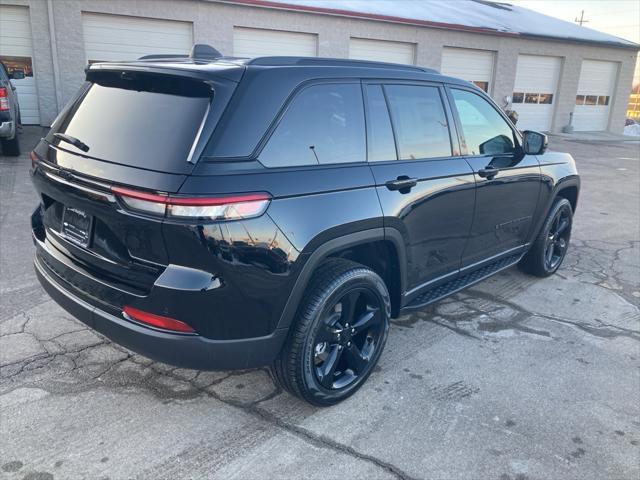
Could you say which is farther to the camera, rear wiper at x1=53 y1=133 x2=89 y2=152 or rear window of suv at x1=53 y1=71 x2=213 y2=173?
rear wiper at x1=53 y1=133 x2=89 y2=152

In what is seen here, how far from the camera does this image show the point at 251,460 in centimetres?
261

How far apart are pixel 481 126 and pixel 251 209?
96.6 inches

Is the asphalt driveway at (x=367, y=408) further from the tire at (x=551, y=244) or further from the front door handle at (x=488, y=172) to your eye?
the front door handle at (x=488, y=172)

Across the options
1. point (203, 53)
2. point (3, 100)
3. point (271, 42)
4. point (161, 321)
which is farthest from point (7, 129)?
point (161, 321)

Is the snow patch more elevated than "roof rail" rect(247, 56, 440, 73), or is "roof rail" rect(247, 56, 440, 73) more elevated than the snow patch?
the snow patch

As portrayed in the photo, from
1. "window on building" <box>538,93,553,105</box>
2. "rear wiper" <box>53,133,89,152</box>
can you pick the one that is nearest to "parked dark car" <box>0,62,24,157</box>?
"rear wiper" <box>53,133,89,152</box>

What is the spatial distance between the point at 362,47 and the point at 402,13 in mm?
2217

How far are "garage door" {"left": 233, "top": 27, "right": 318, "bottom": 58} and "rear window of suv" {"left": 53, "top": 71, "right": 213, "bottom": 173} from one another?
1259cm

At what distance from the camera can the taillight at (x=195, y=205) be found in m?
2.32

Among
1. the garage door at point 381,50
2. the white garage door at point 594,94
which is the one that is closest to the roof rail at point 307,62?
the garage door at point 381,50

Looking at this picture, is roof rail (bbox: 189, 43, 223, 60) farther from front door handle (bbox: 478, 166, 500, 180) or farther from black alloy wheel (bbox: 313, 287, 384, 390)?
front door handle (bbox: 478, 166, 500, 180)

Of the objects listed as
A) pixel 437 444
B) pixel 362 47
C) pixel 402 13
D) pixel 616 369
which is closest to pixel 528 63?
pixel 402 13

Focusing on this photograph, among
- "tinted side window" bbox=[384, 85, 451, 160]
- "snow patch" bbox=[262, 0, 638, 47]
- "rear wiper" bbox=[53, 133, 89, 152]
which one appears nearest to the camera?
"rear wiper" bbox=[53, 133, 89, 152]

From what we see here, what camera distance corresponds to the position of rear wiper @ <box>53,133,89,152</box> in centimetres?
278
